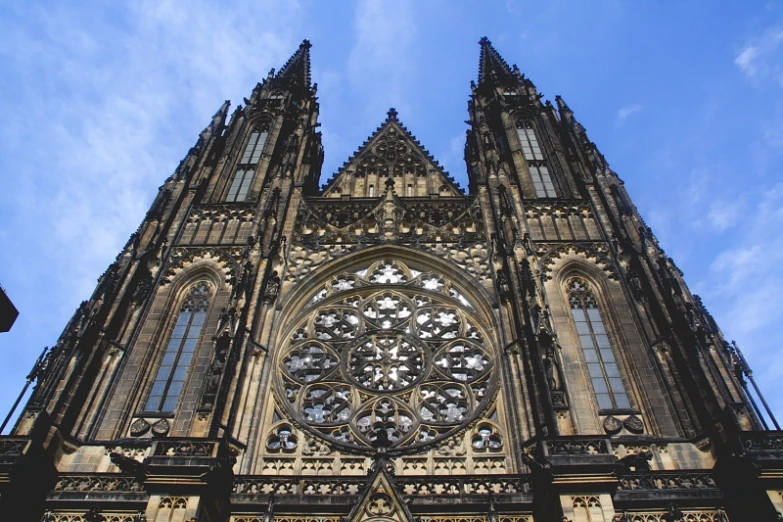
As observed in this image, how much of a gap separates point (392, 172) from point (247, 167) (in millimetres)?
4614

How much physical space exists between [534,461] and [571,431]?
83 cm

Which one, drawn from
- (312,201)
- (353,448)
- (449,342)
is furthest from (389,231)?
(353,448)

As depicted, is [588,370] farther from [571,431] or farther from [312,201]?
[312,201]

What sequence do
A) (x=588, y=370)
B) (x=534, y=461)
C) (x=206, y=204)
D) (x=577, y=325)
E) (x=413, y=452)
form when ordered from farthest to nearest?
(x=206, y=204), (x=577, y=325), (x=588, y=370), (x=413, y=452), (x=534, y=461)

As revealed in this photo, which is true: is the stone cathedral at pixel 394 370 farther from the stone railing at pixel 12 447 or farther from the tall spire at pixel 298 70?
the tall spire at pixel 298 70

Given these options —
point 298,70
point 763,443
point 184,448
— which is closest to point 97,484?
point 184,448

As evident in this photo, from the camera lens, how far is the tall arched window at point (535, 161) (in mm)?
20406

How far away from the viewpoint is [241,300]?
14586 mm

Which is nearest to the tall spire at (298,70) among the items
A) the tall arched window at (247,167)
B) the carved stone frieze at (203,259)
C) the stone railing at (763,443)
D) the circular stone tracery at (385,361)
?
the tall arched window at (247,167)

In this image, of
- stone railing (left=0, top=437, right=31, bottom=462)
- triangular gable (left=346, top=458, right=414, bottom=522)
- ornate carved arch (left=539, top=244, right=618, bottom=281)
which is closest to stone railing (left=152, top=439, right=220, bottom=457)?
stone railing (left=0, top=437, right=31, bottom=462)

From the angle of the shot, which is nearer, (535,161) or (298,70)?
(535,161)

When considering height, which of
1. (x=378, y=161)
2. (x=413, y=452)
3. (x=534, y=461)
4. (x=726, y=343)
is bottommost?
(x=534, y=461)

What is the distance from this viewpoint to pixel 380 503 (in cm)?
1111

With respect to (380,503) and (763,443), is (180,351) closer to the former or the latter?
(380,503)
